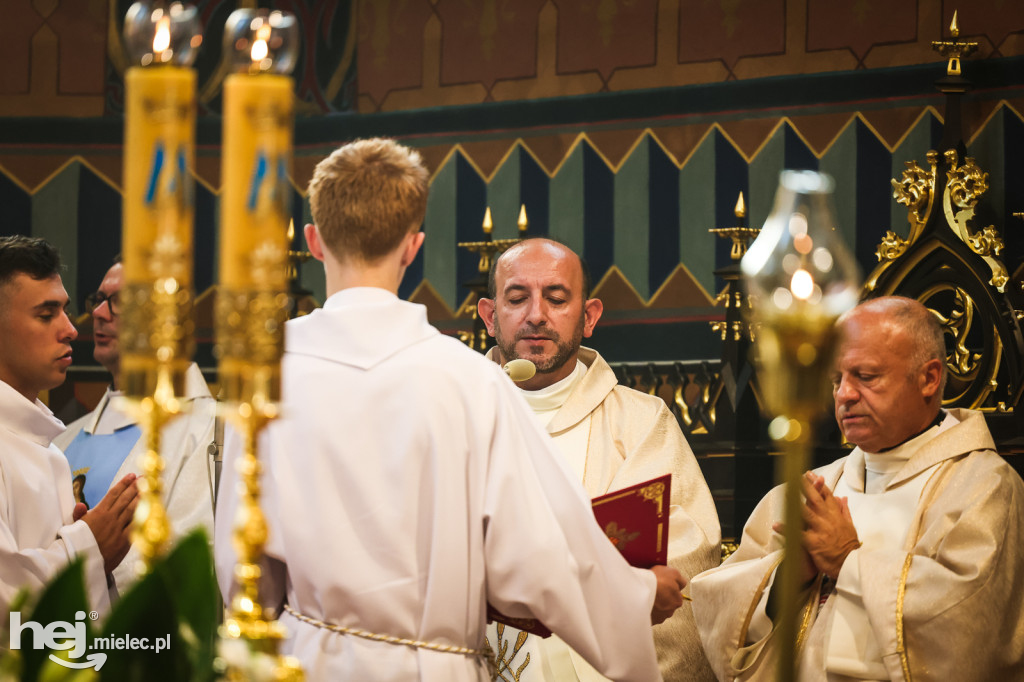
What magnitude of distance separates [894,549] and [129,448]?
122 inches

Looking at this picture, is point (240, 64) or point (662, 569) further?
point (662, 569)

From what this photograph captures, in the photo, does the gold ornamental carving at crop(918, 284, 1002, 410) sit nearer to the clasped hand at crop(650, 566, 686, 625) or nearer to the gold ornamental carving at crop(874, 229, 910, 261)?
the gold ornamental carving at crop(874, 229, 910, 261)

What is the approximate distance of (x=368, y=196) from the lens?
2.47 meters

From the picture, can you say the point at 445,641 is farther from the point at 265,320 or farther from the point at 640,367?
the point at 640,367

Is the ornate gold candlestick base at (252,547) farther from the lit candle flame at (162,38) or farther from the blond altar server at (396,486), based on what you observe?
the blond altar server at (396,486)

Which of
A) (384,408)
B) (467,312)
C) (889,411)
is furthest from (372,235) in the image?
(467,312)

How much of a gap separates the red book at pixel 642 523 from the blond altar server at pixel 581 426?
3.43 ft

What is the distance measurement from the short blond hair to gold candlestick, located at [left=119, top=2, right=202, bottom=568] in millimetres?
872

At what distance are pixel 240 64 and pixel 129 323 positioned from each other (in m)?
0.36

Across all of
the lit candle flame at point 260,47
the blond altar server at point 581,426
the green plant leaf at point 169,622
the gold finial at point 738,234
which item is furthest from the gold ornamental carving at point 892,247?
the green plant leaf at point 169,622

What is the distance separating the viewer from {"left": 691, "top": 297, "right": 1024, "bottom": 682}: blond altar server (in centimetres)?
361

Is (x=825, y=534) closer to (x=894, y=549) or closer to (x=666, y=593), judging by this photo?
(x=894, y=549)

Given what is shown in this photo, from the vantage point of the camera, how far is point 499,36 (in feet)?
24.2

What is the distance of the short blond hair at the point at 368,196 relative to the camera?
2.48 metres
